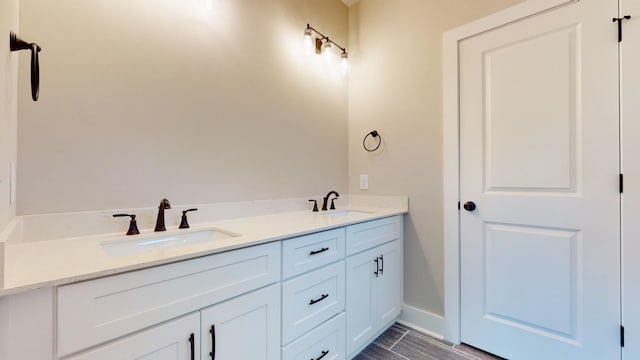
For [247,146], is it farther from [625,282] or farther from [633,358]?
[633,358]

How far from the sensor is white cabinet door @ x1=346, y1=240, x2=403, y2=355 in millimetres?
1594

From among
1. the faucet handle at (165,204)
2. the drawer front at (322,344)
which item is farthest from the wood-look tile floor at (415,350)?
the faucet handle at (165,204)

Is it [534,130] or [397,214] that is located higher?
[534,130]

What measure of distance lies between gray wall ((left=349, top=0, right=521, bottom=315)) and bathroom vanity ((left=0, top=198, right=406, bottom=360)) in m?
0.42

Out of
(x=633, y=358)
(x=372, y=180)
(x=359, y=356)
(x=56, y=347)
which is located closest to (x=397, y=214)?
(x=372, y=180)

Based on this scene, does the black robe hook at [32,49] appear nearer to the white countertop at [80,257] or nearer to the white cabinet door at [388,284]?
the white countertop at [80,257]

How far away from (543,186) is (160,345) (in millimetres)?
1963

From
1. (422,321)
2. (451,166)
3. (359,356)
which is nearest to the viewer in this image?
(359,356)

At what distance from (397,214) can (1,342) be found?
75.1 inches

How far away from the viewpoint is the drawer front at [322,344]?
1.25 metres

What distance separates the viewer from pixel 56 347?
27.4 inches

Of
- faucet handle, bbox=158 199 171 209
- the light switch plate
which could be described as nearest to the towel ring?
the light switch plate

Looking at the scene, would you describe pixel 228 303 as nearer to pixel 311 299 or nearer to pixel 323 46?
pixel 311 299

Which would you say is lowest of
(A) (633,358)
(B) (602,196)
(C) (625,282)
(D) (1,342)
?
(A) (633,358)
